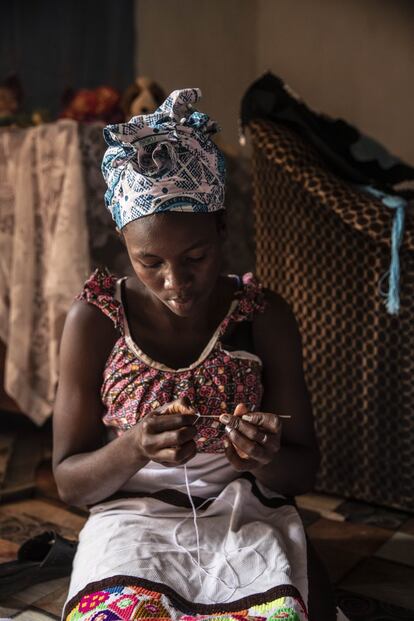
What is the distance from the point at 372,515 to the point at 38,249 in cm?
124

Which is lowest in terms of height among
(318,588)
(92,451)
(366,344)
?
(318,588)

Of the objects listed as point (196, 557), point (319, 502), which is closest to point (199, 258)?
point (196, 557)

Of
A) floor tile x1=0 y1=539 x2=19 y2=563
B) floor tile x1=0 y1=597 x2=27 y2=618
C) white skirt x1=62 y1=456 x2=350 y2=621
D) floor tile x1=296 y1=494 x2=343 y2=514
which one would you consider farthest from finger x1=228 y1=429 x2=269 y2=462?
floor tile x1=296 y1=494 x2=343 y2=514

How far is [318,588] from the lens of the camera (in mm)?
1044

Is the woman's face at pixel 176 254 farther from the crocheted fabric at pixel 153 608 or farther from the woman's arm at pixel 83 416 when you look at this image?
the crocheted fabric at pixel 153 608

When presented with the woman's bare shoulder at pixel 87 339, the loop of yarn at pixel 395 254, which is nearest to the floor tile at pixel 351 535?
the loop of yarn at pixel 395 254

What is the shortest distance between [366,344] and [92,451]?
83cm

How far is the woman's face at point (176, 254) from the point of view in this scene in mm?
1025

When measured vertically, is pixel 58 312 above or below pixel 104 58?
below

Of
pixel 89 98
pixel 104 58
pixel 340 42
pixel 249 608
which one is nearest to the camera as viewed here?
pixel 249 608

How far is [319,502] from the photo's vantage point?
1.81m

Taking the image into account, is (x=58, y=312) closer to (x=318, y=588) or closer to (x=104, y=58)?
(x=318, y=588)

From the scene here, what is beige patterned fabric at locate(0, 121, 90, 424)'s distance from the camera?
6.56 feet

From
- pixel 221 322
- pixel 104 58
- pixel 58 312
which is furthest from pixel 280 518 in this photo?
pixel 104 58
